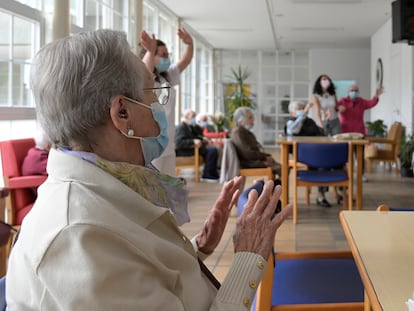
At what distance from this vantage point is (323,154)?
5.29 meters

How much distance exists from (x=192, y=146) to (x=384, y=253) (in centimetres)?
713

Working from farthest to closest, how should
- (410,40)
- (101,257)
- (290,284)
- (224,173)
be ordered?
1. (410,40)
2. (224,173)
3. (290,284)
4. (101,257)

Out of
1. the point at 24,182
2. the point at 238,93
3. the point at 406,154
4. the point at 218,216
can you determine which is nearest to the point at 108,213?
the point at 218,216

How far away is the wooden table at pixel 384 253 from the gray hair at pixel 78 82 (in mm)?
697

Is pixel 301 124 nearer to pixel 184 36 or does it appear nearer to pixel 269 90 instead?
pixel 184 36

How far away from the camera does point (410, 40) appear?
26.2 ft

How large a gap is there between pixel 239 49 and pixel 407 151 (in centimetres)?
963

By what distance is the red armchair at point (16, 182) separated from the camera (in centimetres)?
399

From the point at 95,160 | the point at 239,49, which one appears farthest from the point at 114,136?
the point at 239,49

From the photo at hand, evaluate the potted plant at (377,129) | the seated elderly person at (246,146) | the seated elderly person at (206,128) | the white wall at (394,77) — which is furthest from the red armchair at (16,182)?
the potted plant at (377,129)

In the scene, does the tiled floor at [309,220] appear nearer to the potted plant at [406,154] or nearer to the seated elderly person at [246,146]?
the potted plant at [406,154]

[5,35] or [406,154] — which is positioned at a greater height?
[5,35]

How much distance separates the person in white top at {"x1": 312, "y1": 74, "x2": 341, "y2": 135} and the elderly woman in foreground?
20.8 feet

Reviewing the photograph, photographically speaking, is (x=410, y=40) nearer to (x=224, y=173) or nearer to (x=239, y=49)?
(x=224, y=173)
